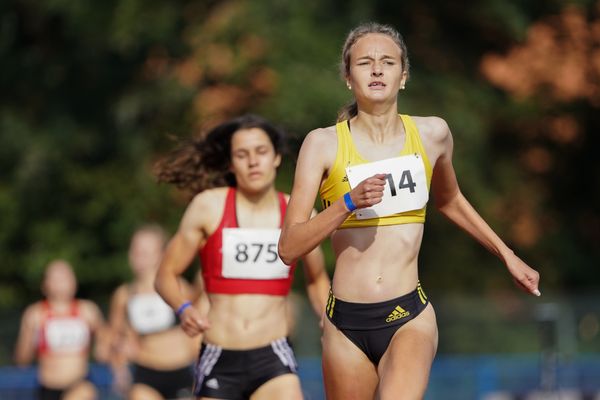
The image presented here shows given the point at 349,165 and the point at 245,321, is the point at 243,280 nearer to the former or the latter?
the point at 245,321

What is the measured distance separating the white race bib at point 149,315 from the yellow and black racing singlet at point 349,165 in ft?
15.6

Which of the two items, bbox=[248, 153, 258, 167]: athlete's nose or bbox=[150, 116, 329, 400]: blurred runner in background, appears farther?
bbox=[248, 153, 258, 167]: athlete's nose

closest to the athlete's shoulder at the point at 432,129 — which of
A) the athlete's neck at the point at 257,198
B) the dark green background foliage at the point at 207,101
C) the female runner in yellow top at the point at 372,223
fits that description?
the female runner in yellow top at the point at 372,223

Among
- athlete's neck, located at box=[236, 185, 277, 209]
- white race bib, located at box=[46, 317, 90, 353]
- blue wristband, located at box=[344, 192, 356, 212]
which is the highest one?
athlete's neck, located at box=[236, 185, 277, 209]

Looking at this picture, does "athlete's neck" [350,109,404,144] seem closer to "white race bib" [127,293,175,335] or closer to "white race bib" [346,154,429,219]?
"white race bib" [346,154,429,219]

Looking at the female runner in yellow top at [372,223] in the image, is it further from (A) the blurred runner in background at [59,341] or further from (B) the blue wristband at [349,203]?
(A) the blurred runner in background at [59,341]

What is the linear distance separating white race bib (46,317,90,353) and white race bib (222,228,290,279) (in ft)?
17.1

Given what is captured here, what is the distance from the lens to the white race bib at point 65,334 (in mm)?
12000

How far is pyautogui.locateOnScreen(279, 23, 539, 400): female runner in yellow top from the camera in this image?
554 centimetres

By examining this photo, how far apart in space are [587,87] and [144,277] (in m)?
10.9

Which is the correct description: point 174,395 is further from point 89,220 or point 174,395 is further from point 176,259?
point 89,220

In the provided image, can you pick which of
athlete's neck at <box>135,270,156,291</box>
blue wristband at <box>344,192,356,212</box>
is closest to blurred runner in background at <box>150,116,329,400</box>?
blue wristband at <box>344,192,356,212</box>

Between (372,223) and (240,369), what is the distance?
5.64 feet

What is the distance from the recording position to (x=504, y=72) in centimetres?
1925
